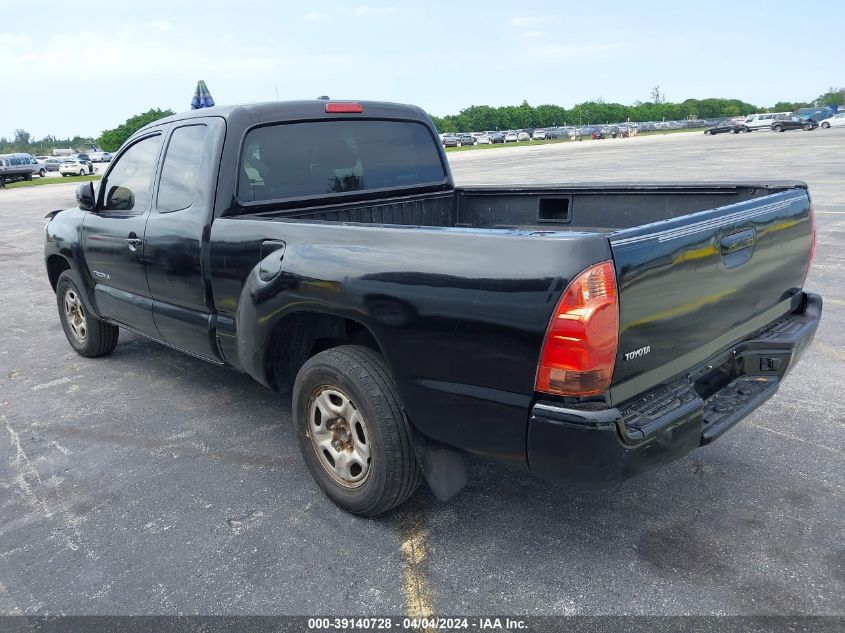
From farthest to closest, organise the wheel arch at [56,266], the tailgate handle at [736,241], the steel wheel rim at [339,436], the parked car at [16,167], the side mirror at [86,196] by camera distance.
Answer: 1. the parked car at [16,167]
2. the wheel arch at [56,266]
3. the side mirror at [86,196]
4. the steel wheel rim at [339,436]
5. the tailgate handle at [736,241]

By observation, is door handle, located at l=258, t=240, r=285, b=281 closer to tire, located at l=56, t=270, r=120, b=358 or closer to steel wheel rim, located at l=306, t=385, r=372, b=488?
steel wheel rim, located at l=306, t=385, r=372, b=488

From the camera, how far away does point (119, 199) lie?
456cm

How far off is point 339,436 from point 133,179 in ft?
8.55

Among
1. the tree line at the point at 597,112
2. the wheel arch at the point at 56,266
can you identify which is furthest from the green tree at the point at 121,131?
the wheel arch at the point at 56,266

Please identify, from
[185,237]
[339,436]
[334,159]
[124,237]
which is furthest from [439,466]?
[124,237]

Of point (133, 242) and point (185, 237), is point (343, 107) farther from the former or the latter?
point (133, 242)

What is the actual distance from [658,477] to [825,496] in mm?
730

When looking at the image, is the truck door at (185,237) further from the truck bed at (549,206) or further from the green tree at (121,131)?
the green tree at (121,131)

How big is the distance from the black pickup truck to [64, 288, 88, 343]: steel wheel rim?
898 mm

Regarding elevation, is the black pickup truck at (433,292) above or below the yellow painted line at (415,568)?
above

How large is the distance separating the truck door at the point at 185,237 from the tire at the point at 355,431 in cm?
99

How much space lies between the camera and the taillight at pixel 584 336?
2158mm

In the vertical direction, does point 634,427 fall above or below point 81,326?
above

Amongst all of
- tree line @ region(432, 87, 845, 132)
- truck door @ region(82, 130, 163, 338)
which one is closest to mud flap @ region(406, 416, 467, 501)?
truck door @ region(82, 130, 163, 338)
